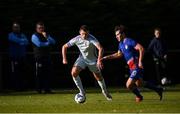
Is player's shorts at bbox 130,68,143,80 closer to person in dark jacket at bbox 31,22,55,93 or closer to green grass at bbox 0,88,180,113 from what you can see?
green grass at bbox 0,88,180,113

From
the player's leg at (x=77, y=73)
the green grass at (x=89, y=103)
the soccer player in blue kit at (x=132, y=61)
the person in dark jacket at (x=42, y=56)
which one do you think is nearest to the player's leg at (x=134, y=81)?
the soccer player in blue kit at (x=132, y=61)

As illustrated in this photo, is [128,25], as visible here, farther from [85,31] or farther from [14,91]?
[85,31]

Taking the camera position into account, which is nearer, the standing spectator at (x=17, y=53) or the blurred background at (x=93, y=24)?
the standing spectator at (x=17, y=53)

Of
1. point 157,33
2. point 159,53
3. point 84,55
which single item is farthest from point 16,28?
point 159,53

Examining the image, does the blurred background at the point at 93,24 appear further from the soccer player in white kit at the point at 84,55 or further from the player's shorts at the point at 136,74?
the player's shorts at the point at 136,74

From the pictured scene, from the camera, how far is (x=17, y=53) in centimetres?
2550

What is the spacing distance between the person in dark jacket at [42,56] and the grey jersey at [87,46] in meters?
3.54

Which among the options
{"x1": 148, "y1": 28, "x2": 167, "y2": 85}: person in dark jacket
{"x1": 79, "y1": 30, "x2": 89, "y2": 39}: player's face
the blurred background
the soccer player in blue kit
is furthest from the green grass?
the blurred background

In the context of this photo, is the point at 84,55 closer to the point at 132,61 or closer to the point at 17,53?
the point at 132,61

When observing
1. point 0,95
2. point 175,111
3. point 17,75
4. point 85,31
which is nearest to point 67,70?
point 17,75

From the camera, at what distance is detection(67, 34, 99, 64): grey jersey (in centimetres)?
2109

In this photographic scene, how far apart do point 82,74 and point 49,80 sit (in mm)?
2263

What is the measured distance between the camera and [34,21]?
89.5 feet

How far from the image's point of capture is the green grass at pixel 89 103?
17953 millimetres
